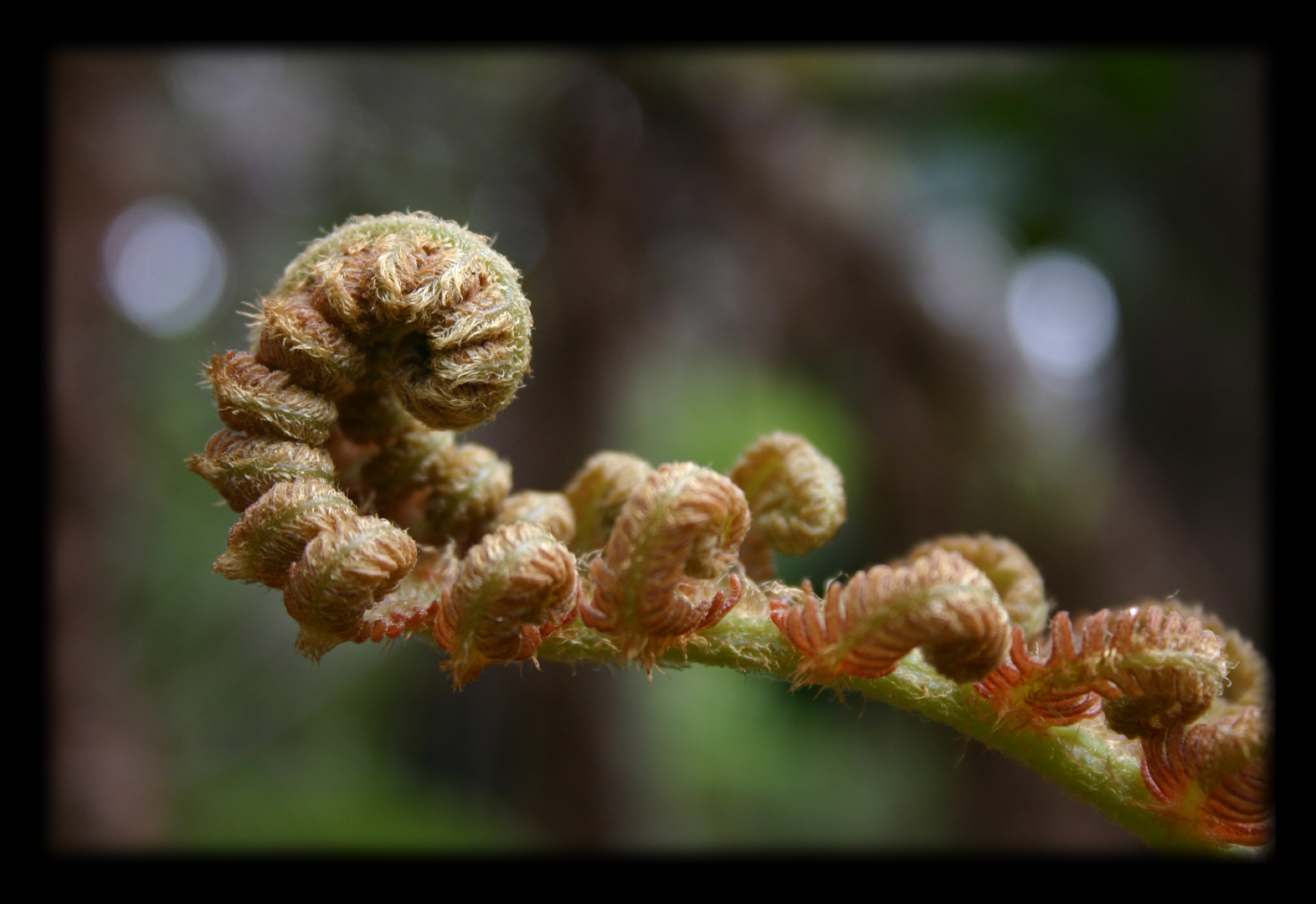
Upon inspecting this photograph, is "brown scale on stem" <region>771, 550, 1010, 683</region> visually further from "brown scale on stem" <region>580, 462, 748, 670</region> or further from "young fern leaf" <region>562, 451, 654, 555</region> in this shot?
"young fern leaf" <region>562, 451, 654, 555</region>

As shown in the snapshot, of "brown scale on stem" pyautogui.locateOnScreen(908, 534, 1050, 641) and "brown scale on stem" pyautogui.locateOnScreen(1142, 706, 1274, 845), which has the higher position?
"brown scale on stem" pyautogui.locateOnScreen(908, 534, 1050, 641)

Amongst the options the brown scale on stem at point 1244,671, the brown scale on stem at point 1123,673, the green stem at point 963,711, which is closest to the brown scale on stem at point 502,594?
the green stem at point 963,711

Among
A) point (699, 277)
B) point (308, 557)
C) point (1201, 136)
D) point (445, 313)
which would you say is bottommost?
point (308, 557)

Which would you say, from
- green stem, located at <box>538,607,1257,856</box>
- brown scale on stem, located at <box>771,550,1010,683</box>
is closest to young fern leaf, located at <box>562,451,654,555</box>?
green stem, located at <box>538,607,1257,856</box>

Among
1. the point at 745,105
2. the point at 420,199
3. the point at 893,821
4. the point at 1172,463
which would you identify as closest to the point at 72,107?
the point at 420,199

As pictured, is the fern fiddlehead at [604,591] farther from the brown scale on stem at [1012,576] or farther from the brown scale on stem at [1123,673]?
the brown scale on stem at [1012,576]

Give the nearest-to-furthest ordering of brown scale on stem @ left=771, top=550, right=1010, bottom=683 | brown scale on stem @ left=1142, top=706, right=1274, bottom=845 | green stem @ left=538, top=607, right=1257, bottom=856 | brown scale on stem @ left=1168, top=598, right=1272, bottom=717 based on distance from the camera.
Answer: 1. brown scale on stem @ left=771, top=550, right=1010, bottom=683
2. brown scale on stem @ left=1142, top=706, right=1274, bottom=845
3. green stem @ left=538, top=607, right=1257, bottom=856
4. brown scale on stem @ left=1168, top=598, right=1272, bottom=717

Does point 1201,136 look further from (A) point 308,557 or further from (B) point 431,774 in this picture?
(B) point 431,774

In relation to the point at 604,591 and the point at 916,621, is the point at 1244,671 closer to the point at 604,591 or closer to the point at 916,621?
the point at 916,621
